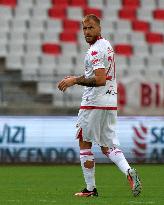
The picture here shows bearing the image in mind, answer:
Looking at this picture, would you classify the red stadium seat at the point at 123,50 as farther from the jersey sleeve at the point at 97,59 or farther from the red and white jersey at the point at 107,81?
the jersey sleeve at the point at 97,59

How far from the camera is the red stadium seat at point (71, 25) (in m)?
23.8

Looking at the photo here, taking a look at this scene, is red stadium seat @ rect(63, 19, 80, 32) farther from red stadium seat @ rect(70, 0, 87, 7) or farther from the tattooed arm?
the tattooed arm

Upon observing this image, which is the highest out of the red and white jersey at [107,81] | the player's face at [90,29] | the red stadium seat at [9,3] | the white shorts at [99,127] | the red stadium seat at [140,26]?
the red stadium seat at [9,3]

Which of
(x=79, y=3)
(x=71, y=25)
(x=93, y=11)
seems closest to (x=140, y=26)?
(x=93, y=11)

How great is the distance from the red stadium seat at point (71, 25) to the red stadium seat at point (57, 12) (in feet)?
0.77

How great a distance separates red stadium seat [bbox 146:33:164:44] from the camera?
24.0 metres

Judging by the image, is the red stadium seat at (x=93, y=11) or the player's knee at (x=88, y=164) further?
the red stadium seat at (x=93, y=11)

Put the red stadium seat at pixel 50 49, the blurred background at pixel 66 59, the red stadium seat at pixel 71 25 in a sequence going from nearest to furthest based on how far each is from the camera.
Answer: the blurred background at pixel 66 59, the red stadium seat at pixel 50 49, the red stadium seat at pixel 71 25

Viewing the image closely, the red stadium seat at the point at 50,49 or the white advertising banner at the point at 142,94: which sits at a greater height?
the red stadium seat at the point at 50,49

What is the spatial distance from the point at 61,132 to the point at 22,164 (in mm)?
1040

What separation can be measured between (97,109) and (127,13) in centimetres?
1586

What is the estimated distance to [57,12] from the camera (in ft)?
79.4

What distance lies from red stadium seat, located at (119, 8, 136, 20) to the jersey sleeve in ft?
51.7

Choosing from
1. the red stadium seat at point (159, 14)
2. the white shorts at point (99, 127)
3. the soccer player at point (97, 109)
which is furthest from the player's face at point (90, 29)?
the red stadium seat at point (159, 14)
